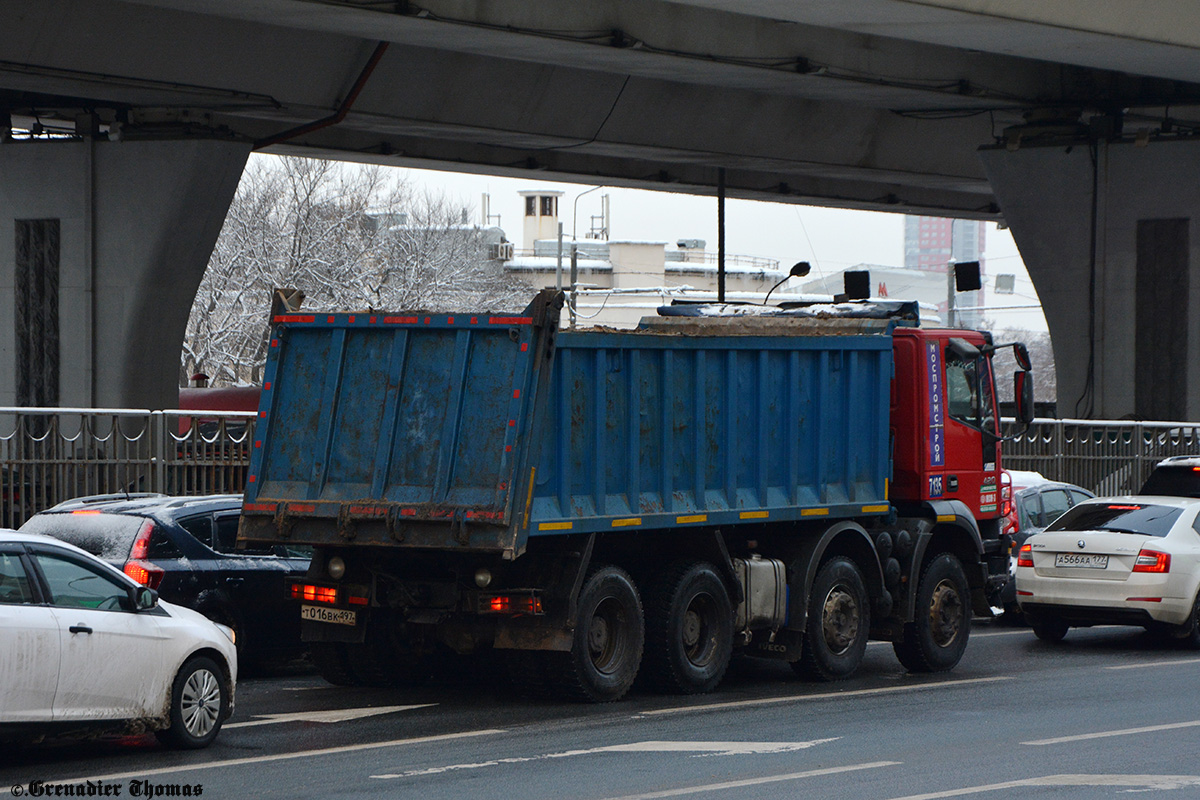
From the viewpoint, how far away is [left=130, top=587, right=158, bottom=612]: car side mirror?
9711 millimetres

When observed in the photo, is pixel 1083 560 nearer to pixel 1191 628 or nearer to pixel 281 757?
pixel 1191 628

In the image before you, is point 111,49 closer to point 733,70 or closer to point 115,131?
point 115,131

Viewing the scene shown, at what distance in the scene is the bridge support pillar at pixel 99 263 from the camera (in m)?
23.3

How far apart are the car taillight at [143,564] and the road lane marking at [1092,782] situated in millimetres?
6068

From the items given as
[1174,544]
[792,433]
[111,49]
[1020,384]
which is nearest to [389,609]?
[792,433]

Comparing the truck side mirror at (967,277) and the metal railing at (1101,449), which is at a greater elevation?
the truck side mirror at (967,277)

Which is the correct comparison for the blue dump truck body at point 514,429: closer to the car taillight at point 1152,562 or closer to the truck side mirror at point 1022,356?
the truck side mirror at point 1022,356

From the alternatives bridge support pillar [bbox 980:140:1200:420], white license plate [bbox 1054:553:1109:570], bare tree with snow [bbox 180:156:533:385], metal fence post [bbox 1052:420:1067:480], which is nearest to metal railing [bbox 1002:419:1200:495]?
metal fence post [bbox 1052:420:1067:480]

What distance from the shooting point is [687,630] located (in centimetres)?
1246

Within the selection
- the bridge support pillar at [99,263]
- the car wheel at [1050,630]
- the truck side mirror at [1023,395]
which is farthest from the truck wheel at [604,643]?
the bridge support pillar at [99,263]

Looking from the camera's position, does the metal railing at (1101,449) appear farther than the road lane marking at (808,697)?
Yes

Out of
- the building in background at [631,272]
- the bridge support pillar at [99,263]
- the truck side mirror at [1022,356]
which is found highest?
the building in background at [631,272]

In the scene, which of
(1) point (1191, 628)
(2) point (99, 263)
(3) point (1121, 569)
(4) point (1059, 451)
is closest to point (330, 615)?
(3) point (1121, 569)

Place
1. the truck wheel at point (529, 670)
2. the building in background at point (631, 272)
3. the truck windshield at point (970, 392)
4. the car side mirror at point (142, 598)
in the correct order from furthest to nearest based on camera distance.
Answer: the building in background at point (631, 272) → the truck windshield at point (970, 392) → the truck wheel at point (529, 670) → the car side mirror at point (142, 598)
